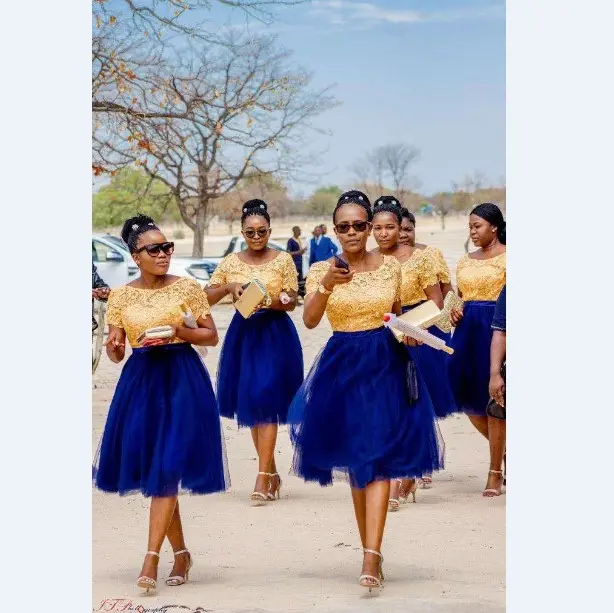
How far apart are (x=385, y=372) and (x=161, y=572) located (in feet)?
5.12

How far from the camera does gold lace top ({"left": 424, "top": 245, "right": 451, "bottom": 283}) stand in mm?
8867

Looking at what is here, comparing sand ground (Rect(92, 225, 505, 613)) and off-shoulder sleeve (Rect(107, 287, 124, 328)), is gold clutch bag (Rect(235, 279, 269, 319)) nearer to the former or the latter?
sand ground (Rect(92, 225, 505, 613))

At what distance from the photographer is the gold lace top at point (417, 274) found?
8766 mm

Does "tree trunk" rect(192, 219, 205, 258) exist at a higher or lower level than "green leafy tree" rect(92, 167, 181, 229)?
lower

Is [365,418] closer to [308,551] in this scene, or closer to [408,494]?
[308,551]

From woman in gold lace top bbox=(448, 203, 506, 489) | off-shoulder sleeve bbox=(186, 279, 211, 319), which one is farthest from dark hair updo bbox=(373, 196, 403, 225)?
off-shoulder sleeve bbox=(186, 279, 211, 319)

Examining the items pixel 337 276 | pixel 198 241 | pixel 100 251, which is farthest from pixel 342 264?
pixel 198 241

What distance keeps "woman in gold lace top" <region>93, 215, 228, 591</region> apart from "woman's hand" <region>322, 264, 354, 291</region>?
2.16 feet

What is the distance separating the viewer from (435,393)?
888 centimetres

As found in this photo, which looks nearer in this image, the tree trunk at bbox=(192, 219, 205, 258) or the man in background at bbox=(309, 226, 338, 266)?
the tree trunk at bbox=(192, 219, 205, 258)

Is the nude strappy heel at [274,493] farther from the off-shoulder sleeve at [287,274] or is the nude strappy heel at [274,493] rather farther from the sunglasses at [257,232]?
the sunglasses at [257,232]

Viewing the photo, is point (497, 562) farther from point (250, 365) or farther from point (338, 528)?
point (250, 365)

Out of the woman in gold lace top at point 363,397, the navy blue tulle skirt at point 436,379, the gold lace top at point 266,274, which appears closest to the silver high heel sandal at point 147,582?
the woman in gold lace top at point 363,397

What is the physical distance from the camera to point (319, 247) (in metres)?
20.5
